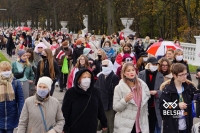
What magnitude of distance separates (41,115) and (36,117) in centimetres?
6

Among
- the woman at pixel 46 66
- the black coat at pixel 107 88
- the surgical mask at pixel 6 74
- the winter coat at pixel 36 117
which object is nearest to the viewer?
the winter coat at pixel 36 117

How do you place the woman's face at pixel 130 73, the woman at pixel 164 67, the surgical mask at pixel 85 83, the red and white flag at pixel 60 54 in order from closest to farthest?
the surgical mask at pixel 85 83
the woman's face at pixel 130 73
the woman at pixel 164 67
the red and white flag at pixel 60 54

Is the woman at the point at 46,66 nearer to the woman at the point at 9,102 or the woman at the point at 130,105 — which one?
the woman at the point at 9,102

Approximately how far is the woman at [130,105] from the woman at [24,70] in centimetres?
334

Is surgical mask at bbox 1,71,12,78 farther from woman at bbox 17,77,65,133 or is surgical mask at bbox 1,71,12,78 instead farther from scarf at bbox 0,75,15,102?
woman at bbox 17,77,65,133

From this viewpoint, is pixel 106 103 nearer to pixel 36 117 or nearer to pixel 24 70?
pixel 36 117

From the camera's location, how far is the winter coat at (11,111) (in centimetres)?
683

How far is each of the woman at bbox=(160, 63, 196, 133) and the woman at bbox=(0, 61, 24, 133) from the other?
225cm

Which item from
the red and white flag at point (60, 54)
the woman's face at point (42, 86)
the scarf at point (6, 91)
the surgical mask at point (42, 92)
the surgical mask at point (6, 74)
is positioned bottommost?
the scarf at point (6, 91)

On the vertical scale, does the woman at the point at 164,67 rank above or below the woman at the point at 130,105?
above

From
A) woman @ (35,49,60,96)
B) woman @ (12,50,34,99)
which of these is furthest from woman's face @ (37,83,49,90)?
woman @ (35,49,60,96)

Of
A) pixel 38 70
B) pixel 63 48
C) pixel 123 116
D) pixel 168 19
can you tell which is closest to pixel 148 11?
pixel 168 19

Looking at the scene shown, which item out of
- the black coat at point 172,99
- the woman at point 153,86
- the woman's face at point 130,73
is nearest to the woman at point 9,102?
the woman's face at point 130,73

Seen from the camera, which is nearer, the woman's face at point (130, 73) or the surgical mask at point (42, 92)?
the surgical mask at point (42, 92)
